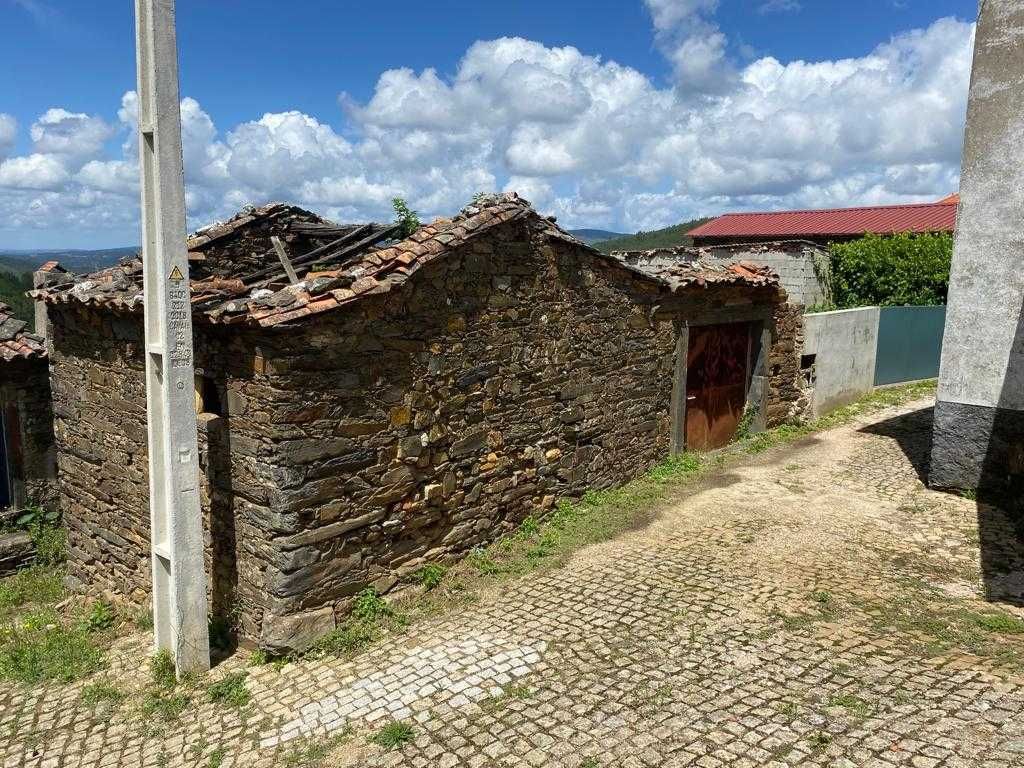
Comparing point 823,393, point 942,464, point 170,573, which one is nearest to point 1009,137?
point 942,464

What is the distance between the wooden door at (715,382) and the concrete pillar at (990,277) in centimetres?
310

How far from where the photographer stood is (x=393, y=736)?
476 centimetres

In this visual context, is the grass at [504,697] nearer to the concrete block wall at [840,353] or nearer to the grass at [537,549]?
the grass at [537,549]

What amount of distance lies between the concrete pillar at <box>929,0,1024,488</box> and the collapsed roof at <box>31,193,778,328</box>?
302 cm

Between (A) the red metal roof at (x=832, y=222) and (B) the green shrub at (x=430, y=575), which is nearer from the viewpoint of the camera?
(B) the green shrub at (x=430, y=575)

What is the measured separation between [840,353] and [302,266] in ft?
34.0

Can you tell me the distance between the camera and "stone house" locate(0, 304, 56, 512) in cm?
902

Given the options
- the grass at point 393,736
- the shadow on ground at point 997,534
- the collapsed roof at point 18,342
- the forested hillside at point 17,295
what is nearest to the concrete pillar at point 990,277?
the shadow on ground at point 997,534

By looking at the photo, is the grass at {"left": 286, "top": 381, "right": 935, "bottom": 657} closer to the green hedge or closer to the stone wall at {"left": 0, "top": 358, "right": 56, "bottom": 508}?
the stone wall at {"left": 0, "top": 358, "right": 56, "bottom": 508}

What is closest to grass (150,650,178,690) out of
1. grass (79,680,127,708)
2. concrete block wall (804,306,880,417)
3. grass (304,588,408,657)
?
grass (79,680,127,708)

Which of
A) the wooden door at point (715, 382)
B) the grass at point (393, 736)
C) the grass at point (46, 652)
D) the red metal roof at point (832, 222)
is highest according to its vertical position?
the red metal roof at point (832, 222)

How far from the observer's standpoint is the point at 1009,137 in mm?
8289

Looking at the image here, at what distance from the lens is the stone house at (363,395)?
5836mm

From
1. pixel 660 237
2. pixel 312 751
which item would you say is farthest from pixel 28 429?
pixel 660 237
